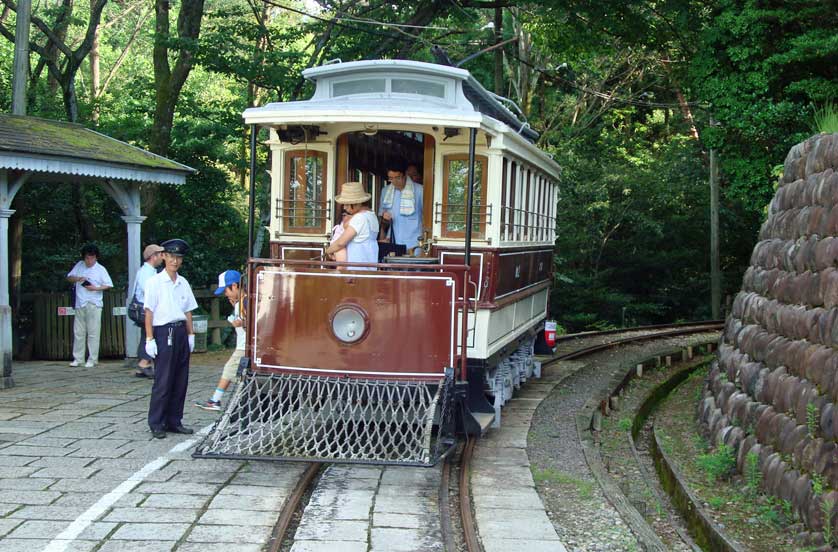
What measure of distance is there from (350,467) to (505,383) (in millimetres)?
3884

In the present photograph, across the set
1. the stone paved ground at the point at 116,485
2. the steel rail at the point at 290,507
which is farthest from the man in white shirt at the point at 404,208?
the steel rail at the point at 290,507

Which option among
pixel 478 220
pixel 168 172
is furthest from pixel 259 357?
pixel 168 172

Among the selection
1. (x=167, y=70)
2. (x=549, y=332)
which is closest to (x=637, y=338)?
(x=549, y=332)

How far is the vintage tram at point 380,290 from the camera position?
27.1 feet

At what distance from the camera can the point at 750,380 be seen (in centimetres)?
978

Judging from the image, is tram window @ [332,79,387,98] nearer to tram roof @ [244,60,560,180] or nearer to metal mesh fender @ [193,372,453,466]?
tram roof @ [244,60,560,180]

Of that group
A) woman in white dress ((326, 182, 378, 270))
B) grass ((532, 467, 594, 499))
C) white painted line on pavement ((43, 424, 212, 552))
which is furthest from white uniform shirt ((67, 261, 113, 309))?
grass ((532, 467, 594, 499))

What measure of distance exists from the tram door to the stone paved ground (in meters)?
3.06

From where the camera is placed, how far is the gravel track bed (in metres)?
6.81

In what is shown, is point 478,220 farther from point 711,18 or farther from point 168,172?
point 711,18

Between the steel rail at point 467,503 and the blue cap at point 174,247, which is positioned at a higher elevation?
the blue cap at point 174,247

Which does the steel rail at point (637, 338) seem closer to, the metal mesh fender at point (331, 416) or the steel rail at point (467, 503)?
the steel rail at point (467, 503)

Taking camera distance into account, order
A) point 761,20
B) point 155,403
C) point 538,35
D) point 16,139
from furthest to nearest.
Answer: point 538,35
point 761,20
point 16,139
point 155,403

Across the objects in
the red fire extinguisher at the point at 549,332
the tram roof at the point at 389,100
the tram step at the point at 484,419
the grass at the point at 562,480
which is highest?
the tram roof at the point at 389,100
